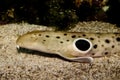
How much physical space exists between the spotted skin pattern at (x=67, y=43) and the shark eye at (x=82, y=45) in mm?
55

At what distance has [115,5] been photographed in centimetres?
707

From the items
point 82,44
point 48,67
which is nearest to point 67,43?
point 82,44

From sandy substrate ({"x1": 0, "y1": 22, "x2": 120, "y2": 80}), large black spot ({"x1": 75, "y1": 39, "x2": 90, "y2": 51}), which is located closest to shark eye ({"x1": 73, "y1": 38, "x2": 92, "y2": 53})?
large black spot ({"x1": 75, "y1": 39, "x2": 90, "y2": 51})

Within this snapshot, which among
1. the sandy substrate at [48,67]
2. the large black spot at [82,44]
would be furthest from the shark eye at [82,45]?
the sandy substrate at [48,67]

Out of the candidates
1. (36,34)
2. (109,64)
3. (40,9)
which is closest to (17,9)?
(40,9)

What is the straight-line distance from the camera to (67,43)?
552 centimetres

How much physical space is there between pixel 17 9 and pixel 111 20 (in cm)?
244

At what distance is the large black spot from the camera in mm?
5414

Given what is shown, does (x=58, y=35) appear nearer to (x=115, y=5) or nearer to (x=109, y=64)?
(x=109, y=64)

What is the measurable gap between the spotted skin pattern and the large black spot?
0.28 feet

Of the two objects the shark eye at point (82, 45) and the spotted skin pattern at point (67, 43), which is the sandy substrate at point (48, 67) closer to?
the spotted skin pattern at point (67, 43)

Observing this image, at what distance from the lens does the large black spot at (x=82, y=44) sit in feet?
17.8

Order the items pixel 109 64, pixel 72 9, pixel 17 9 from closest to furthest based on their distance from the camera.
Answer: pixel 109 64, pixel 72 9, pixel 17 9

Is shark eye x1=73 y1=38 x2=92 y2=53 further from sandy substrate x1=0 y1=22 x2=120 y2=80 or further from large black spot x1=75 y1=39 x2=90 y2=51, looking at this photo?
sandy substrate x1=0 y1=22 x2=120 y2=80
